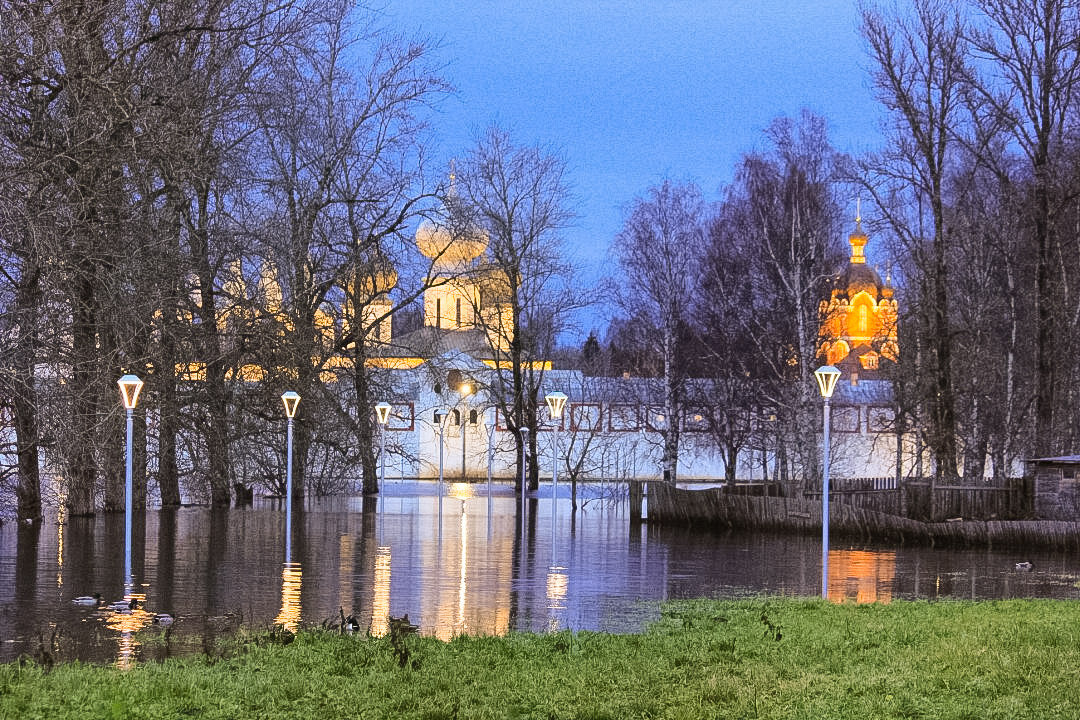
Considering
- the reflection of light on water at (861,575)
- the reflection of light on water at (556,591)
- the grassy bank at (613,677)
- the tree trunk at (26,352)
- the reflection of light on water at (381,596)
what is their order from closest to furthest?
the grassy bank at (613,677) < the reflection of light on water at (381,596) < the reflection of light on water at (556,591) < the reflection of light on water at (861,575) < the tree trunk at (26,352)

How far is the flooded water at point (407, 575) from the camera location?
1463 centimetres

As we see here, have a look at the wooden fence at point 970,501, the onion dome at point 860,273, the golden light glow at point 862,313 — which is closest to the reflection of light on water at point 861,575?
the wooden fence at point 970,501

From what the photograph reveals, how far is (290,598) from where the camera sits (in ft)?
55.4

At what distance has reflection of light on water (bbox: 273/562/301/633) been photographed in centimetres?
1454

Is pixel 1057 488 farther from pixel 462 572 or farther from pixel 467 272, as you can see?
pixel 467 272

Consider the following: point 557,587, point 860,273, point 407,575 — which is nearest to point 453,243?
point 407,575

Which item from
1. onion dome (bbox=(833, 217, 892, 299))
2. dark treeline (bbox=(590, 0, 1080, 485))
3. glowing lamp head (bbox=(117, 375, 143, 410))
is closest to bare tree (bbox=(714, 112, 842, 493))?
dark treeline (bbox=(590, 0, 1080, 485))

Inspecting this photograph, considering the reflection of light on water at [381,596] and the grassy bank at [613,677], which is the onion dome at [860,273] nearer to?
the reflection of light on water at [381,596]

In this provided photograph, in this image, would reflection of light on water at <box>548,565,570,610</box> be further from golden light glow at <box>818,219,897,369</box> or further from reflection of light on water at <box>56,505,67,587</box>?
golden light glow at <box>818,219,897,369</box>

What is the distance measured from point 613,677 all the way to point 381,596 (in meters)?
6.70

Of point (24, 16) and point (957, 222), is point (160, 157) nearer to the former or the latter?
point (24, 16)

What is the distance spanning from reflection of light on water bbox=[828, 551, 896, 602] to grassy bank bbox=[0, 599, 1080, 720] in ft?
15.5

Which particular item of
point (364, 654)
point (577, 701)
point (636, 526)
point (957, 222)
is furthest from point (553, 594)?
point (957, 222)

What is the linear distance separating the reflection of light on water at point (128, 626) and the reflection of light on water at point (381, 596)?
2171 mm
